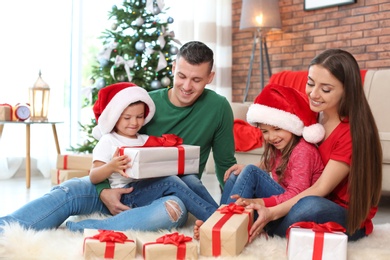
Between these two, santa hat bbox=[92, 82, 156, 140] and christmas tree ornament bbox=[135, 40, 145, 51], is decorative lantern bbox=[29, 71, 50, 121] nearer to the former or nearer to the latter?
christmas tree ornament bbox=[135, 40, 145, 51]

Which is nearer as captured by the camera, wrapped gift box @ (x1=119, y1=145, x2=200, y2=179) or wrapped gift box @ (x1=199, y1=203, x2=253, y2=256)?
wrapped gift box @ (x1=199, y1=203, x2=253, y2=256)

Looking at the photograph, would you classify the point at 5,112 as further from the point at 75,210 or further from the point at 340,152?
the point at 340,152

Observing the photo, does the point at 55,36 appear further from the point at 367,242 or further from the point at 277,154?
the point at 367,242

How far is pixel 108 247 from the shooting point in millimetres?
1854

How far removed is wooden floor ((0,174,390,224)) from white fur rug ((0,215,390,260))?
2.96 feet

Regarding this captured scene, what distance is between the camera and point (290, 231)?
185 centimetres

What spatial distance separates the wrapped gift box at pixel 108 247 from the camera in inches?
73.0

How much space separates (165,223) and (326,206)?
645mm

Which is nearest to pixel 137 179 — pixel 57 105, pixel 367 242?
pixel 367 242

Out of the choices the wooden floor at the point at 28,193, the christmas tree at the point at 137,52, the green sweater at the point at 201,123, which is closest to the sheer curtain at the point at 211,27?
the christmas tree at the point at 137,52

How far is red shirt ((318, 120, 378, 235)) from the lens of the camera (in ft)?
6.61

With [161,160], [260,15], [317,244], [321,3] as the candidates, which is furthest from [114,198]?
[321,3]

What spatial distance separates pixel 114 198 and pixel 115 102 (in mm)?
411

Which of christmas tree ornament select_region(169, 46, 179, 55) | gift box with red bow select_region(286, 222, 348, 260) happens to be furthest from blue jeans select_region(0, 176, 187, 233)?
christmas tree ornament select_region(169, 46, 179, 55)
